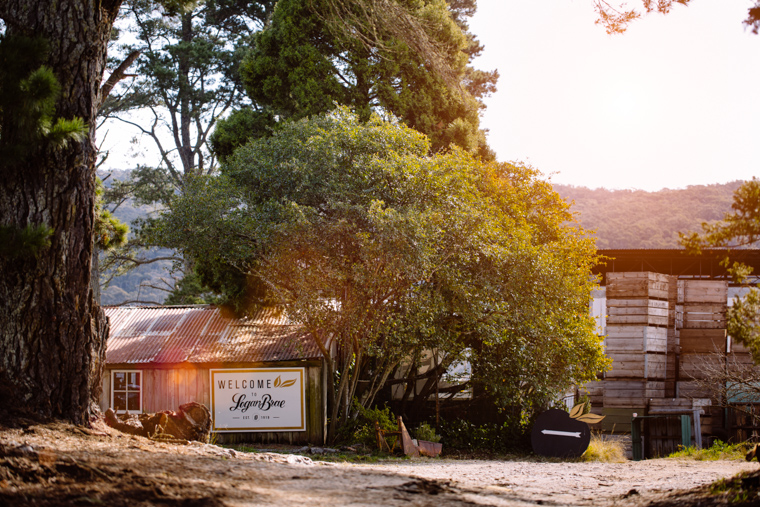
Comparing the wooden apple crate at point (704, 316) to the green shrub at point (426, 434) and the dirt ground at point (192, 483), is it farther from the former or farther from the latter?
the dirt ground at point (192, 483)

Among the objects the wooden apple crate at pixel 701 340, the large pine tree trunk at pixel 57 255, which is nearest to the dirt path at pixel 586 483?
the large pine tree trunk at pixel 57 255

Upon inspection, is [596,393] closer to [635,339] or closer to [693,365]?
[635,339]

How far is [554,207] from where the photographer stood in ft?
56.4

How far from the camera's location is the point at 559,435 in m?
14.6

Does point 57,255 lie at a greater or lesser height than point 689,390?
greater

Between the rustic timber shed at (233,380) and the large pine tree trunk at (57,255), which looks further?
the rustic timber shed at (233,380)

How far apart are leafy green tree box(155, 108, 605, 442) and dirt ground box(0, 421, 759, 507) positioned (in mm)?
5469

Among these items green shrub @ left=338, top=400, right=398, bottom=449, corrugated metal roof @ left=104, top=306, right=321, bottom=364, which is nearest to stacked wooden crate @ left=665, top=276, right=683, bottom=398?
green shrub @ left=338, top=400, right=398, bottom=449

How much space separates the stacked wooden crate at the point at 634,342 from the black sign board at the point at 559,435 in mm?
4787

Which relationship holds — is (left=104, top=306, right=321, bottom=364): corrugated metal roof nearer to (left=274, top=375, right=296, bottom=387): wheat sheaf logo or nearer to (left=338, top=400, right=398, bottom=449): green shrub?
(left=274, top=375, right=296, bottom=387): wheat sheaf logo

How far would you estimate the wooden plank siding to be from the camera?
14.9 metres

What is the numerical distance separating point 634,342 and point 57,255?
16.5 m

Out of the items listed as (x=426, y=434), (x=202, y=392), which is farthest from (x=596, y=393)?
(x=202, y=392)

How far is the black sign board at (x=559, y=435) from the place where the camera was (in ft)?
47.3
